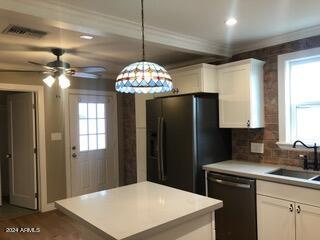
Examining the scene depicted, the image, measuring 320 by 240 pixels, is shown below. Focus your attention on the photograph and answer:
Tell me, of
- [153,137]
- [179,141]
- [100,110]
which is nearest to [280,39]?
[179,141]

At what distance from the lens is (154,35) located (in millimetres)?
2703

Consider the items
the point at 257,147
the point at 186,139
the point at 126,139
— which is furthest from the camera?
the point at 126,139

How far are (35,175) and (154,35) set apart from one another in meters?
3.11

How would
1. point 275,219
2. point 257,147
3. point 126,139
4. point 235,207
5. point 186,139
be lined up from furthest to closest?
1. point 126,139
2. point 257,147
3. point 186,139
4. point 235,207
5. point 275,219

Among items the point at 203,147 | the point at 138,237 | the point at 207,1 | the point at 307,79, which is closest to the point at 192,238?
the point at 138,237

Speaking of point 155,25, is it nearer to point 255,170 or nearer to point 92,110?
point 255,170

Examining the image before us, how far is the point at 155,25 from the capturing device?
258cm

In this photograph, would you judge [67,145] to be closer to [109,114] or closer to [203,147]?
[109,114]

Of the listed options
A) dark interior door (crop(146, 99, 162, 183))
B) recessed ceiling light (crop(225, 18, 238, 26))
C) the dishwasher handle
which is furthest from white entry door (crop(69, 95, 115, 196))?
recessed ceiling light (crop(225, 18, 238, 26))

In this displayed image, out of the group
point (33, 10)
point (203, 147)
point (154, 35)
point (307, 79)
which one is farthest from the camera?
point (203, 147)

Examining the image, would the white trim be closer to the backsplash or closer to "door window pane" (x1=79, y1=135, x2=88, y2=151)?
the backsplash

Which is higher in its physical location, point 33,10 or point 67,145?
point 33,10

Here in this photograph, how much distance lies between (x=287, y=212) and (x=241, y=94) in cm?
136

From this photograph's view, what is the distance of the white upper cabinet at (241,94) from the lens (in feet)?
9.96
